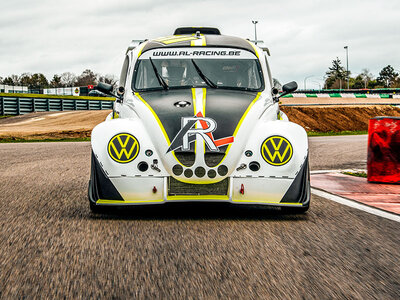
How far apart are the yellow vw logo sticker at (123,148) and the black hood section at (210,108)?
333 mm

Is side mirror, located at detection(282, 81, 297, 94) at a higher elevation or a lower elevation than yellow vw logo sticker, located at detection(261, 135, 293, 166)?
higher

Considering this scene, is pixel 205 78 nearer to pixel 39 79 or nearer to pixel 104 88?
pixel 104 88

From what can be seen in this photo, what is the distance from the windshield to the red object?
272 cm

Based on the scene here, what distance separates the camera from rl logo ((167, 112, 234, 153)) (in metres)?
4.70

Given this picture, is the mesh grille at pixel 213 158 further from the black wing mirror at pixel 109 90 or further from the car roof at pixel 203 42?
the car roof at pixel 203 42

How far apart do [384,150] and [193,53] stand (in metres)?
3.60

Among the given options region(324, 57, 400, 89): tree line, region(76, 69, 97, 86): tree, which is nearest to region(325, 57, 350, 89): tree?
region(324, 57, 400, 89): tree line

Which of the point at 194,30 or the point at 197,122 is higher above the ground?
the point at 194,30

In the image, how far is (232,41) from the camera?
6363mm

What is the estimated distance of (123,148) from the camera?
4742 mm

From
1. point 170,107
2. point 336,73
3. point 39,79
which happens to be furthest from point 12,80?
point 170,107

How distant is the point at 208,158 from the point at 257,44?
2.89 m

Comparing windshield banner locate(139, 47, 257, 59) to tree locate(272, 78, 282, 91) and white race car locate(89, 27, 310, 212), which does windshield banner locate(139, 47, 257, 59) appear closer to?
tree locate(272, 78, 282, 91)

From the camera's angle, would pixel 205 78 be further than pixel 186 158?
Yes
